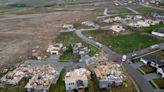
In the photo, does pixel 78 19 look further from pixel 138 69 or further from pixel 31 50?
pixel 138 69

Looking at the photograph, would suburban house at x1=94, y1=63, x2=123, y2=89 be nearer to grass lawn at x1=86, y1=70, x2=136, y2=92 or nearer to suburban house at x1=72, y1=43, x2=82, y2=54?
grass lawn at x1=86, y1=70, x2=136, y2=92

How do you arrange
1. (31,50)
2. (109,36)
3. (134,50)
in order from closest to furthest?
(134,50) < (31,50) < (109,36)

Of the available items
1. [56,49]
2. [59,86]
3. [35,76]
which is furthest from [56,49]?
[59,86]

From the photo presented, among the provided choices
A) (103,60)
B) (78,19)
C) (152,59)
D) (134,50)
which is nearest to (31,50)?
(103,60)

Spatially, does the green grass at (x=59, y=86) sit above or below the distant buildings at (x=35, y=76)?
below

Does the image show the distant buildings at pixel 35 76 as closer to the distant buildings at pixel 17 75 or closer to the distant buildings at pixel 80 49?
the distant buildings at pixel 17 75

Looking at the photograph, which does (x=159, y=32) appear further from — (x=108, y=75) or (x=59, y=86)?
(x=59, y=86)

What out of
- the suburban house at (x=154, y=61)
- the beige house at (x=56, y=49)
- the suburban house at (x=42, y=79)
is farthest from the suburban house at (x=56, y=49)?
the suburban house at (x=154, y=61)
